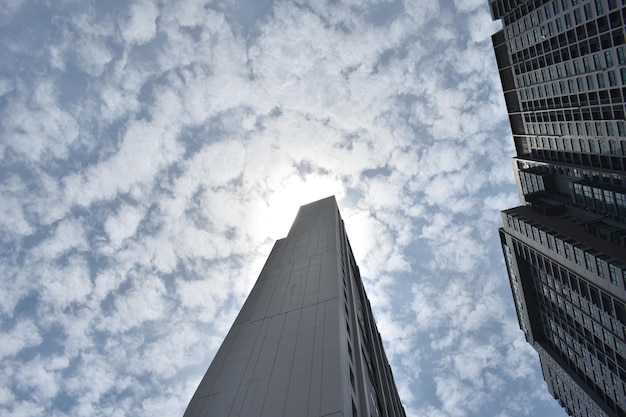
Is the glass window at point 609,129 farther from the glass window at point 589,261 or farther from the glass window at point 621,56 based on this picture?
the glass window at point 589,261

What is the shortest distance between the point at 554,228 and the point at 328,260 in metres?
44.0

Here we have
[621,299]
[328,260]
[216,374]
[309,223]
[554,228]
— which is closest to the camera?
[216,374]

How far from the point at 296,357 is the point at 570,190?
236ft

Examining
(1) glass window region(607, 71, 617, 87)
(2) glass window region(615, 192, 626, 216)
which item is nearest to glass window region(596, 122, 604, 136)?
(1) glass window region(607, 71, 617, 87)

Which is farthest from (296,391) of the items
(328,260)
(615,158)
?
(615,158)

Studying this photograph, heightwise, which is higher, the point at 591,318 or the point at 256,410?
the point at 256,410

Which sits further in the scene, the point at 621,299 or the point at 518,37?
the point at 518,37

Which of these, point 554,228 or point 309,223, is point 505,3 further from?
point 309,223

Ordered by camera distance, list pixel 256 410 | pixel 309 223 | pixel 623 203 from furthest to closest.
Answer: pixel 309 223 < pixel 623 203 < pixel 256 410

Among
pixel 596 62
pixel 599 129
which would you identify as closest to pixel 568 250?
pixel 599 129

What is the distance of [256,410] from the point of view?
3316 cm

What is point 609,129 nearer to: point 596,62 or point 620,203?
point 596,62

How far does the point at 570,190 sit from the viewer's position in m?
84.4

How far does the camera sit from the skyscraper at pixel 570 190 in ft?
216
